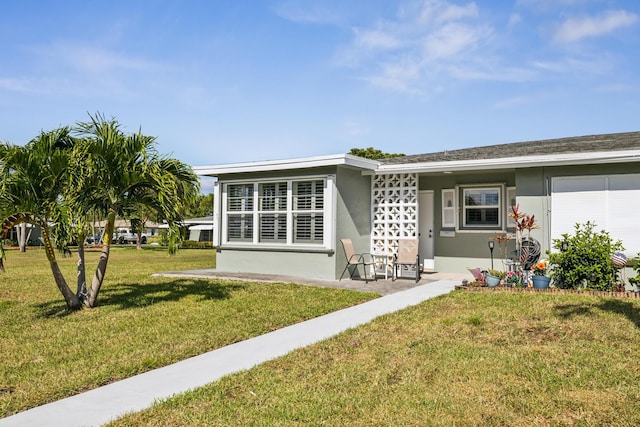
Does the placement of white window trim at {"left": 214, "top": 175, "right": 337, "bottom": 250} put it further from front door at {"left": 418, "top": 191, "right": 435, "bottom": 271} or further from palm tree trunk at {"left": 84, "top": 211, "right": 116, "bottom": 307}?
palm tree trunk at {"left": 84, "top": 211, "right": 116, "bottom": 307}

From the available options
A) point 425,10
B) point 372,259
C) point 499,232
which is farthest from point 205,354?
point 425,10

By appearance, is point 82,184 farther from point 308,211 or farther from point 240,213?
point 240,213

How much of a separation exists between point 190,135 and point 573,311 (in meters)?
11.3

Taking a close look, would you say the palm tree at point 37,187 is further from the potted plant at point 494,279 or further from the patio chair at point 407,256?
the potted plant at point 494,279

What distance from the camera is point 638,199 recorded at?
1006cm

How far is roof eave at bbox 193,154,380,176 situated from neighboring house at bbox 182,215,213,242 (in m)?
31.6

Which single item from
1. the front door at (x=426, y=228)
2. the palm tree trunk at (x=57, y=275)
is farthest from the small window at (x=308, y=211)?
the palm tree trunk at (x=57, y=275)

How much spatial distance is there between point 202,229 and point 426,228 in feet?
121

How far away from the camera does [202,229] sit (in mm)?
47562

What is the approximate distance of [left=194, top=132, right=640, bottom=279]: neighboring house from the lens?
10531 mm

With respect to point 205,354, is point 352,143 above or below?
above

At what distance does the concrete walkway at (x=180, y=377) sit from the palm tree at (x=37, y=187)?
3707 millimetres

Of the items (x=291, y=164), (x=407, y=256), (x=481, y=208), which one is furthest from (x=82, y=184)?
(x=481, y=208)

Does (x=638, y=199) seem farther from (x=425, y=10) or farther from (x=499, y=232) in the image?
(x=425, y=10)
